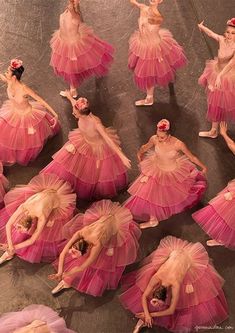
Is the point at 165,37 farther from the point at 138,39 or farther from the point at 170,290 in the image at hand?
the point at 170,290

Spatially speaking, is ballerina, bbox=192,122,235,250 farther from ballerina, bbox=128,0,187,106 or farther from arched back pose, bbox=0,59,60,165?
arched back pose, bbox=0,59,60,165

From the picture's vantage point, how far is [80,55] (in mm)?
3760

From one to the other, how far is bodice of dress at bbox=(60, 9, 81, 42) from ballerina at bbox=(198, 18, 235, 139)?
0.85 meters

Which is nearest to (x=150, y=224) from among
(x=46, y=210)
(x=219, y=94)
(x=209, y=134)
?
(x=46, y=210)

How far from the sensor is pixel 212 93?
11.7ft

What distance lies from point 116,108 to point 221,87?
91 centimetres

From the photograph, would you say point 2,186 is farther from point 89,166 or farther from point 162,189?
point 162,189

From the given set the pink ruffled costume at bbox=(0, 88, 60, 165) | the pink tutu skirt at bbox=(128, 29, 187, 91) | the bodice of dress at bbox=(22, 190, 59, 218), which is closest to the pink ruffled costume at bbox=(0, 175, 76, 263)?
the bodice of dress at bbox=(22, 190, 59, 218)

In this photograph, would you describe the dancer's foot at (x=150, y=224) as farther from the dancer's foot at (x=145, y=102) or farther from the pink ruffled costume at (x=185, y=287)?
the dancer's foot at (x=145, y=102)

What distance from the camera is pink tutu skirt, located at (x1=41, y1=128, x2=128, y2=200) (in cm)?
339

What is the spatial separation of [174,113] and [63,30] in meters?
1.02

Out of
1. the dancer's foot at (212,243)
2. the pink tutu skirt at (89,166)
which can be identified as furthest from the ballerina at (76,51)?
the dancer's foot at (212,243)

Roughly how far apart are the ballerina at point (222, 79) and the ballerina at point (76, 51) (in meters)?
0.75

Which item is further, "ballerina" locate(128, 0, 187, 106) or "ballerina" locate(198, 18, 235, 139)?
"ballerina" locate(128, 0, 187, 106)
